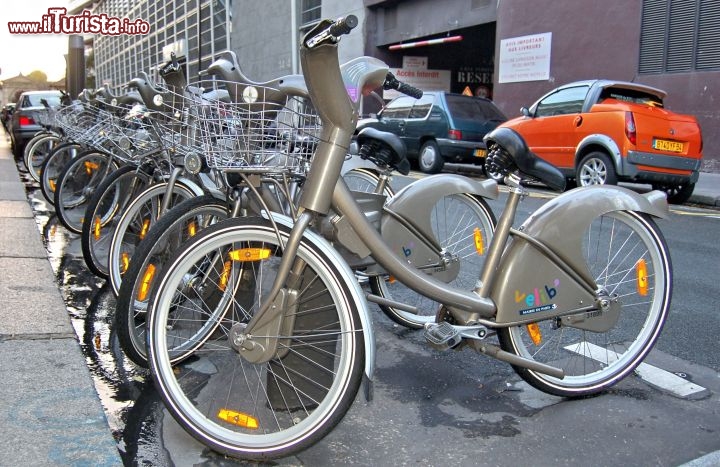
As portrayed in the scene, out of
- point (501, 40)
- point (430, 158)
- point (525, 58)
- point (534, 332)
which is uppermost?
point (501, 40)

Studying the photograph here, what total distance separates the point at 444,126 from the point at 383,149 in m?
9.92

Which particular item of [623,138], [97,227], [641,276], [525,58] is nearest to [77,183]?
[97,227]

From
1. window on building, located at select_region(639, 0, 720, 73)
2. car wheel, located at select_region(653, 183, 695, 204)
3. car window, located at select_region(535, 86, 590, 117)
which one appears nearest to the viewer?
car wheel, located at select_region(653, 183, 695, 204)

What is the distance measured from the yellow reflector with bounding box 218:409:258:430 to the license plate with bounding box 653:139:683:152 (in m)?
8.84

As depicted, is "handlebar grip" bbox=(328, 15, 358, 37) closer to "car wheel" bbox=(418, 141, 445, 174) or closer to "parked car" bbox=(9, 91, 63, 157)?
"car wheel" bbox=(418, 141, 445, 174)

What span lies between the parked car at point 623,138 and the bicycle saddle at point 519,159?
24.0 feet

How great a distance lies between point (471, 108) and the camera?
14125 mm

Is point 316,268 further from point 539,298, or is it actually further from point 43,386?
point 43,386

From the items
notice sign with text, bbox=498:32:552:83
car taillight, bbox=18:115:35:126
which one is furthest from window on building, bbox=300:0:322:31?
car taillight, bbox=18:115:35:126

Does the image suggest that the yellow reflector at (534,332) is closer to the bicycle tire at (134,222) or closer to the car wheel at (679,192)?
the bicycle tire at (134,222)

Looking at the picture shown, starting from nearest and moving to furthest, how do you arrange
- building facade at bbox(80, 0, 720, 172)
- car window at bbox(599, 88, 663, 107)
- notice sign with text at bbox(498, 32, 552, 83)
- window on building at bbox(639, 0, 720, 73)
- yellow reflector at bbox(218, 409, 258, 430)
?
yellow reflector at bbox(218, 409, 258, 430) < car window at bbox(599, 88, 663, 107) < window on building at bbox(639, 0, 720, 73) < building facade at bbox(80, 0, 720, 172) < notice sign with text at bbox(498, 32, 552, 83)

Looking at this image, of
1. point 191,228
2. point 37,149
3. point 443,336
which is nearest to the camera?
point 443,336

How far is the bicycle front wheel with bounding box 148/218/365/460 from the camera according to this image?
235 cm

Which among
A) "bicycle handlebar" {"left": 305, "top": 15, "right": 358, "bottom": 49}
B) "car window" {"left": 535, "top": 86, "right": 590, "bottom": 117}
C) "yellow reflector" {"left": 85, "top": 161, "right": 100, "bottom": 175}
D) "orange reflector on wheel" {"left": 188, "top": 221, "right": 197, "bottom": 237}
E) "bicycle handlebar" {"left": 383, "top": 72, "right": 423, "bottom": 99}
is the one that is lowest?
"orange reflector on wheel" {"left": 188, "top": 221, "right": 197, "bottom": 237}
